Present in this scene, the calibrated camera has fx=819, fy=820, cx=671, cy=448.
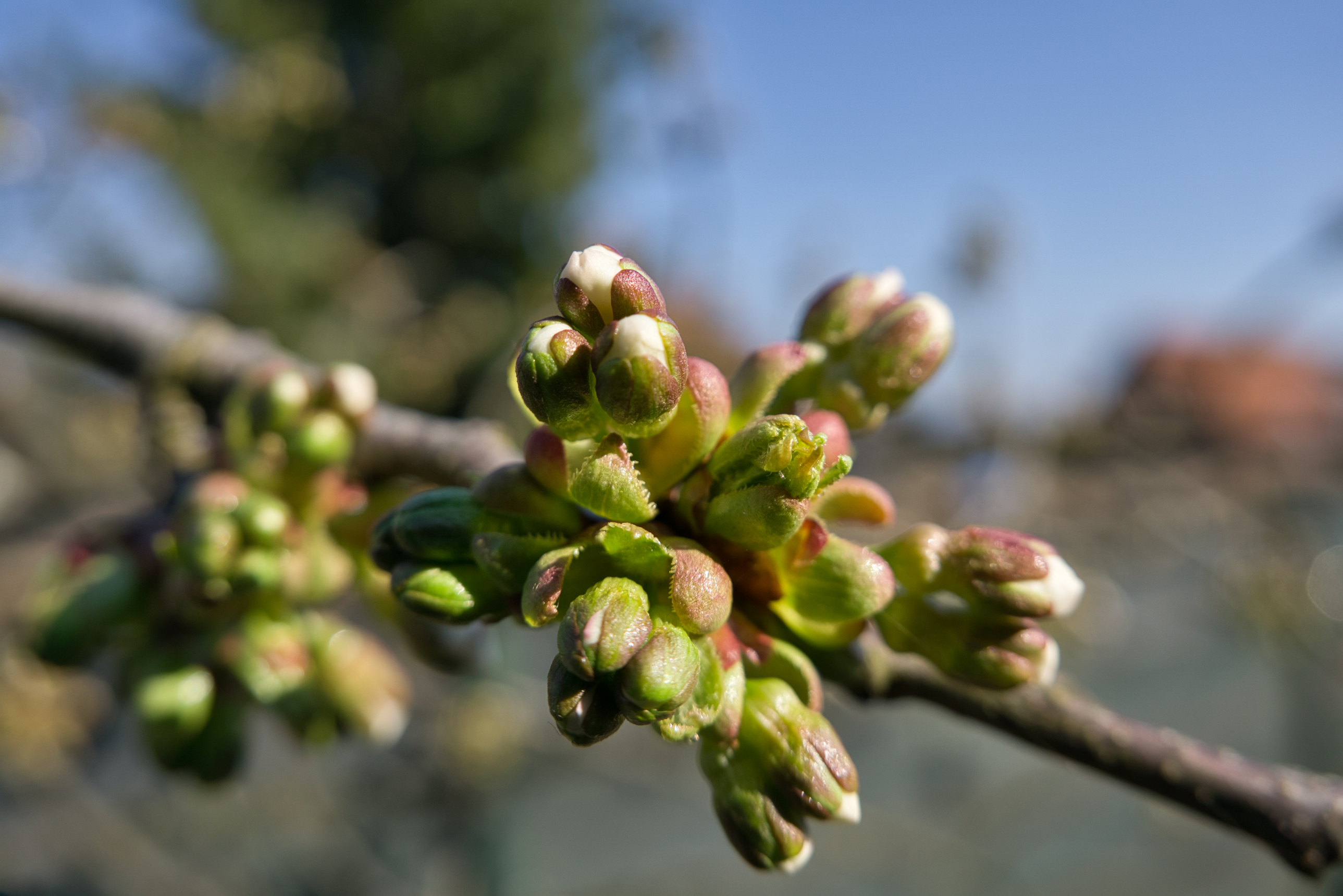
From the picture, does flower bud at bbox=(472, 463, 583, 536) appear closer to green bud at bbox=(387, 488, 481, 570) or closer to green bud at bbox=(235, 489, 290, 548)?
green bud at bbox=(387, 488, 481, 570)

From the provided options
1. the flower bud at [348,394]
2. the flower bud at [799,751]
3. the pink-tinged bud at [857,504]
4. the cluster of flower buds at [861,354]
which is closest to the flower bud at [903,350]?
the cluster of flower buds at [861,354]

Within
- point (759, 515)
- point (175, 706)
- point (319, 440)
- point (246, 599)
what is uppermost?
point (759, 515)

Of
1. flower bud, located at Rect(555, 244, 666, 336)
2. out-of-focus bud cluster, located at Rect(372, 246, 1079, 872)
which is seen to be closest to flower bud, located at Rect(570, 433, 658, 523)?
out-of-focus bud cluster, located at Rect(372, 246, 1079, 872)

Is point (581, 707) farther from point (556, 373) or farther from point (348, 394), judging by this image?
point (348, 394)

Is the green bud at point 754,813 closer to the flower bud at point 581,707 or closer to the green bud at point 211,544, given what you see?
the flower bud at point 581,707

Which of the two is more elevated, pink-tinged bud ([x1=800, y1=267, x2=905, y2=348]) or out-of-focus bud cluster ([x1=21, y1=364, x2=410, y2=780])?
pink-tinged bud ([x1=800, y1=267, x2=905, y2=348])

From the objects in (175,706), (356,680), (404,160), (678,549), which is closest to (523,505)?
(678,549)
